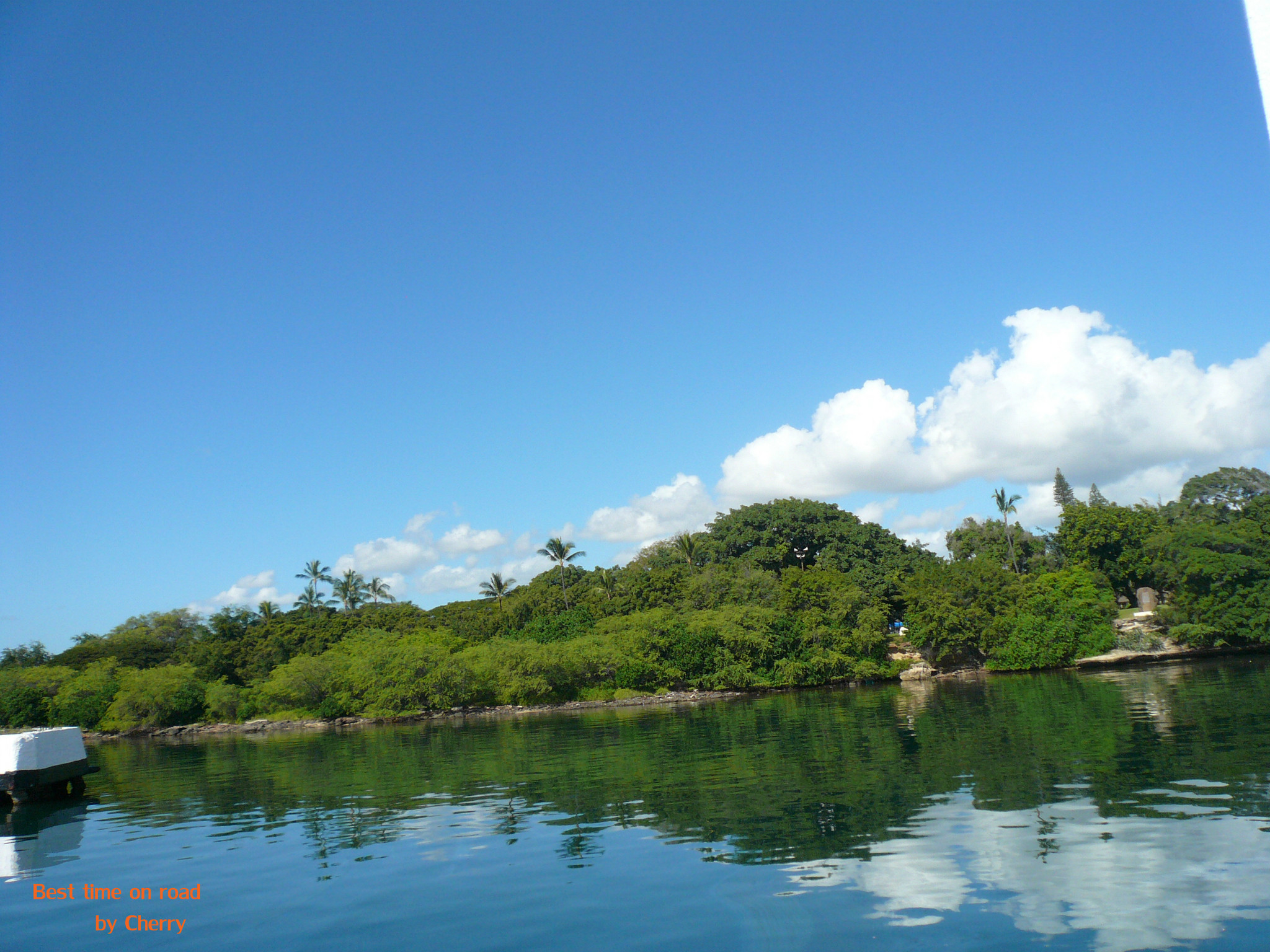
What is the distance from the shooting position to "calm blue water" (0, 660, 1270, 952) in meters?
9.08

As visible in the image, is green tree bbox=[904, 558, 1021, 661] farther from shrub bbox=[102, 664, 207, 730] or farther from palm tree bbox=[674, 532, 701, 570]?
shrub bbox=[102, 664, 207, 730]

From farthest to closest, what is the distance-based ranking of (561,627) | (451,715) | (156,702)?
1. (561,627)
2. (156,702)
3. (451,715)

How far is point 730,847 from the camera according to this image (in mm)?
12578

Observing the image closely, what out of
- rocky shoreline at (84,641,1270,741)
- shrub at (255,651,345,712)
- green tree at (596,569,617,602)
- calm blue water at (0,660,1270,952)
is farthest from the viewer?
green tree at (596,569,617,602)

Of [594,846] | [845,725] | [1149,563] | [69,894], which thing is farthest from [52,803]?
[1149,563]

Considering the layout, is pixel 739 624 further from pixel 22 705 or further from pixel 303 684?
pixel 22 705

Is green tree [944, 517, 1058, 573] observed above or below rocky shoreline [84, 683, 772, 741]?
above

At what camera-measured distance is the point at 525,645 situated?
68625 mm

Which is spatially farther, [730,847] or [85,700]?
[85,700]

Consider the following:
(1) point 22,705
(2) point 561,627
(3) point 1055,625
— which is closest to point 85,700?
(1) point 22,705

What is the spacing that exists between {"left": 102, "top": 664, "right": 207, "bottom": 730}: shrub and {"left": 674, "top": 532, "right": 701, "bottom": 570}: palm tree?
162ft

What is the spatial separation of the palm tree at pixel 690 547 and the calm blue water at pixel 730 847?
59.8 metres

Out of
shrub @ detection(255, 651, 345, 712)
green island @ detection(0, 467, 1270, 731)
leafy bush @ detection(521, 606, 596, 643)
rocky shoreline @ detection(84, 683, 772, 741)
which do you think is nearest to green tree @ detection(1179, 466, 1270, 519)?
green island @ detection(0, 467, 1270, 731)

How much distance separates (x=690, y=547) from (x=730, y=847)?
250ft
